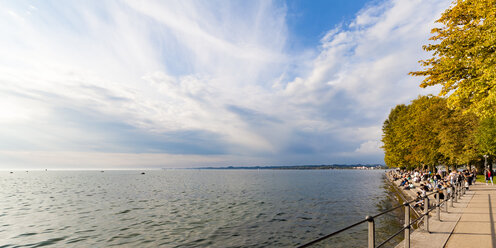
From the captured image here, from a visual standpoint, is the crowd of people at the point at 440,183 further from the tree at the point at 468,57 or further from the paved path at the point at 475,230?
the tree at the point at 468,57

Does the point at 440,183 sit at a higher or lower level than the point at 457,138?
lower

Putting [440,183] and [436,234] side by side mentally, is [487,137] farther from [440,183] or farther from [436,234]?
[436,234]

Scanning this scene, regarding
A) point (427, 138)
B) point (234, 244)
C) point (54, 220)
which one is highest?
point (427, 138)

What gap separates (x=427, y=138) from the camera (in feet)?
126

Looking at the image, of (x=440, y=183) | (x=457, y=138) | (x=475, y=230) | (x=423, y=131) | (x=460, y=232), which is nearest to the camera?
(x=460, y=232)

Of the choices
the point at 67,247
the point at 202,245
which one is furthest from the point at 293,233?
the point at 67,247

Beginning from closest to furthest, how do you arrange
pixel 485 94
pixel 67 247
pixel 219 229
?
pixel 485 94 → pixel 67 247 → pixel 219 229

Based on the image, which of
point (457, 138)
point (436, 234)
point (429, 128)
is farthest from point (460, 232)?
point (429, 128)

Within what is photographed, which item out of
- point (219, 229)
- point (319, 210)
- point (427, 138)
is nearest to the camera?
point (219, 229)

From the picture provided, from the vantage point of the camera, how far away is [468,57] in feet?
41.2

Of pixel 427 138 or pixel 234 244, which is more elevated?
pixel 427 138

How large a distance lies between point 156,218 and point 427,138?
132 ft

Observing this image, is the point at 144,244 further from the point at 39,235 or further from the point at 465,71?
the point at 465,71

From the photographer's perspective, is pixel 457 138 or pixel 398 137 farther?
pixel 398 137
